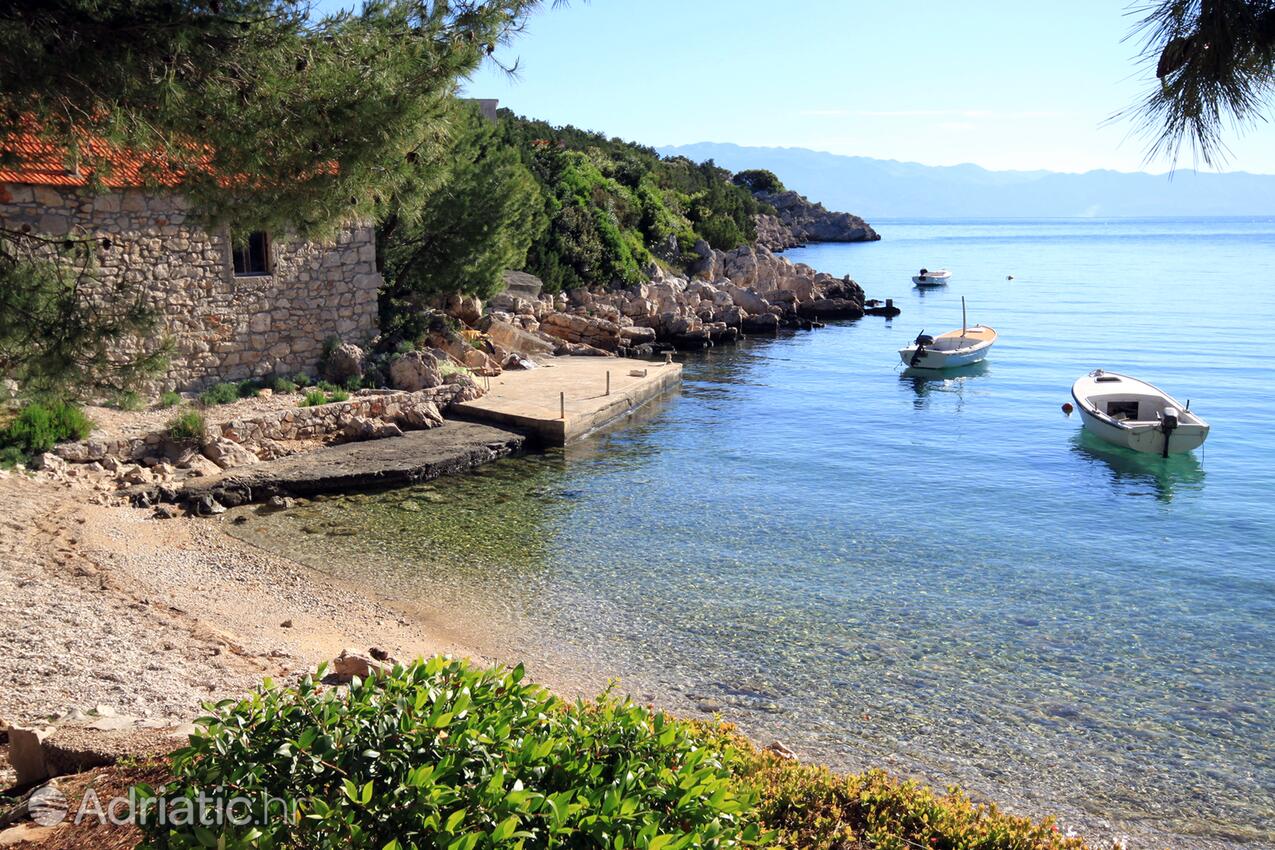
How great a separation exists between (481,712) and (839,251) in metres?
103

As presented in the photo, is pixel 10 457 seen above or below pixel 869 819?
above

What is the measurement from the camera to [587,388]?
2281 centimetres

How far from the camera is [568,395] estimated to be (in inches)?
861

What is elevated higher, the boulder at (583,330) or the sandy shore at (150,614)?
the boulder at (583,330)

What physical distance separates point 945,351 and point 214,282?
75.7 ft

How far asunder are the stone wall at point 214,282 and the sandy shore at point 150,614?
323cm

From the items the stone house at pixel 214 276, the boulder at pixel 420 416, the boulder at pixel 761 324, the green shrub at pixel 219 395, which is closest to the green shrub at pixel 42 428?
the stone house at pixel 214 276

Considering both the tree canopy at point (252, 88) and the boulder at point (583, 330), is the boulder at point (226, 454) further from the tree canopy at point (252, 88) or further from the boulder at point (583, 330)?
the boulder at point (583, 330)

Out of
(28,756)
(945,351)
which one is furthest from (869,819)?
(945,351)

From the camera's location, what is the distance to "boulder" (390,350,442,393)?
64.6 ft

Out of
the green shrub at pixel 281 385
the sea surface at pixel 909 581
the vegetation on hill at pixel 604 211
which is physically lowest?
the sea surface at pixel 909 581

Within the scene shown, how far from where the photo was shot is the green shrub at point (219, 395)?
16906 millimetres

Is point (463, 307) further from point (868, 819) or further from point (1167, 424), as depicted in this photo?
point (868, 819)

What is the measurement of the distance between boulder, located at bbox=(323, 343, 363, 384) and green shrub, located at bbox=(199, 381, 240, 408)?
2035 millimetres
